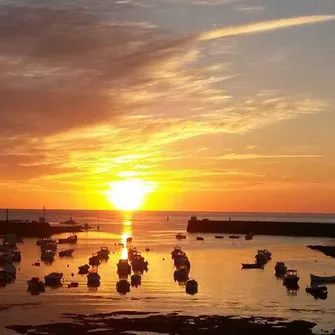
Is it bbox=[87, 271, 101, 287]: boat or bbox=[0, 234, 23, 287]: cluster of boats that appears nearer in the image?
bbox=[87, 271, 101, 287]: boat

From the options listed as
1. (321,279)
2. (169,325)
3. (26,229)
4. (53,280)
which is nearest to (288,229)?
→ (26,229)

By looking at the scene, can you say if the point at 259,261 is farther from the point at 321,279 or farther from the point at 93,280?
the point at 93,280

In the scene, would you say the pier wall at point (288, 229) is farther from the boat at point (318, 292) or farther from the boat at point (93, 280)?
the boat at point (93, 280)

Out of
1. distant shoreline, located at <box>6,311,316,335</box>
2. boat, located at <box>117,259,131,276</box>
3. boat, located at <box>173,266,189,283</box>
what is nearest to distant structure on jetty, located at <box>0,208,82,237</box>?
boat, located at <box>117,259,131,276</box>

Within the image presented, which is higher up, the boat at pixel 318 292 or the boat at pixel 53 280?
the boat at pixel 53 280

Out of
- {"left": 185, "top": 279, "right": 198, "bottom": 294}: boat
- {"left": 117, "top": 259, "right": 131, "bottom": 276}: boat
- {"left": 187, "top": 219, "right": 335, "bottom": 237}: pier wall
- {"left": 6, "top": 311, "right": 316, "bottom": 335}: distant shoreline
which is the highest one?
{"left": 187, "top": 219, "right": 335, "bottom": 237}: pier wall

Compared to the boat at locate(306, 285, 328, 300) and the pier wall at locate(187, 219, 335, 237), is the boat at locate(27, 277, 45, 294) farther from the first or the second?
the pier wall at locate(187, 219, 335, 237)

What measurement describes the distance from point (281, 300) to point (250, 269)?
29.7 m

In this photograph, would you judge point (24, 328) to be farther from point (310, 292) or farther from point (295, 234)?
point (295, 234)

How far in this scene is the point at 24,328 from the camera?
4559 cm

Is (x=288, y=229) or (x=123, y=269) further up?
(x=288, y=229)

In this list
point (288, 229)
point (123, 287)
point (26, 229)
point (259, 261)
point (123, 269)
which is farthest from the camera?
point (288, 229)

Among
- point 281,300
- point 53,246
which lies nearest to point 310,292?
point 281,300

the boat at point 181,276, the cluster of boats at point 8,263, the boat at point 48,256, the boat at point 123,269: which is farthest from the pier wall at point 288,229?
the boat at point 181,276
